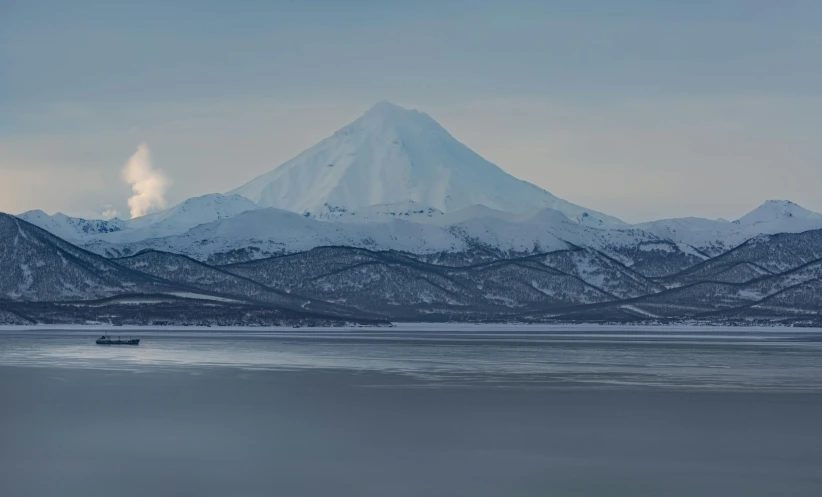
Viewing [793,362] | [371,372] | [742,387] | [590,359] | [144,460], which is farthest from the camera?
[590,359]

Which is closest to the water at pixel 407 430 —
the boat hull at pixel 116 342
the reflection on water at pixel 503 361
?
the reflection on water at pixel 503 361

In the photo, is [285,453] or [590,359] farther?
[590,359]

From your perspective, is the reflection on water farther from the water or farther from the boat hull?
the boat hull

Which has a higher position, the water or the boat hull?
the boat hull

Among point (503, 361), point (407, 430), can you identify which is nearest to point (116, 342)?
point (503, 361)

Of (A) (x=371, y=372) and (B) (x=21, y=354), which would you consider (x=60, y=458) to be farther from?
(B) (x=21, y=354)

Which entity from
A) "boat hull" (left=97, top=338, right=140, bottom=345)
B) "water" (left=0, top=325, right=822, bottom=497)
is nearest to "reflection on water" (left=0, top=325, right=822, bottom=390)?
"water" (left=0, top=325, right=822, bottom=497)

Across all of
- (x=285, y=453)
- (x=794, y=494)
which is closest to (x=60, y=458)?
(x=285, y=453)

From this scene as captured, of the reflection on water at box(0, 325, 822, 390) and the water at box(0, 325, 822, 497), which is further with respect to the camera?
the reflection on water at box(0, 325, 822, 390)
